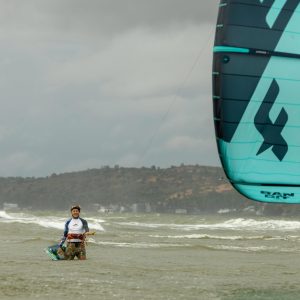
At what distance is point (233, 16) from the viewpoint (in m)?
10.0

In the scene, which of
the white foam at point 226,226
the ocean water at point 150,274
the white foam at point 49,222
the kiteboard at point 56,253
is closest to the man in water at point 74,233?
the kiteboard at point 56,253

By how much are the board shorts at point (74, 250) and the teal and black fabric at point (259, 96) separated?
315 inches

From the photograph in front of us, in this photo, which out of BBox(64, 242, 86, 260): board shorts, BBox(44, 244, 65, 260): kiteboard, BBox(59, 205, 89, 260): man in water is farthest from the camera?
BBox(44, 244, 65, 260): kiteboard

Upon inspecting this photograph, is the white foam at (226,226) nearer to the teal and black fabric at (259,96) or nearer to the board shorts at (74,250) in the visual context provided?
the board shorts at (74,250)

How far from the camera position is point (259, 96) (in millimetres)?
10352

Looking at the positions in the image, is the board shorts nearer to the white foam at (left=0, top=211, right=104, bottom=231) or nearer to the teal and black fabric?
the teal and black fabric

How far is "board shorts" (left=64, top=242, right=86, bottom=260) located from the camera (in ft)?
58.4

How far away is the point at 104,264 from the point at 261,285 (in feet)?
14.5

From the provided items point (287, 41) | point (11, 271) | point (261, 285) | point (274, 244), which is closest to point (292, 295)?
point (261, 285)

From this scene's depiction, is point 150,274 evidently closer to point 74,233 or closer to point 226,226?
point 74,233

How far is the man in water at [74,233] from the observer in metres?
17.5

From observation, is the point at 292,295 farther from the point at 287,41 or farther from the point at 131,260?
the point at 131,260

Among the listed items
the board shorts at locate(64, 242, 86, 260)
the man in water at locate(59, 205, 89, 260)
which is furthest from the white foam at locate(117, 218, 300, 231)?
the man in water at locate(59, 205, 89, 260)

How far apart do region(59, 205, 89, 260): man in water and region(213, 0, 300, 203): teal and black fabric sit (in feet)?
24.4
